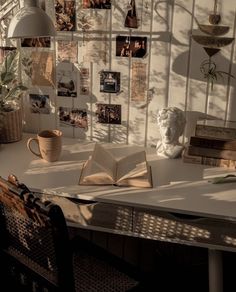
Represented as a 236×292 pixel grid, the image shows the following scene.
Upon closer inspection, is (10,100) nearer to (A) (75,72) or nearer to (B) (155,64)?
(A) (75,72)

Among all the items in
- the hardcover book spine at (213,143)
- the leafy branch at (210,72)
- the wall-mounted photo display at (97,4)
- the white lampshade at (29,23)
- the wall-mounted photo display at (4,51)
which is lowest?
the hardcover book spine at (213,143)

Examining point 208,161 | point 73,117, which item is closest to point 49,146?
point 73,117

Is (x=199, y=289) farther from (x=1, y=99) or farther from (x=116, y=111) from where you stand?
(x=1, y=99)

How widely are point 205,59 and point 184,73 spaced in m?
0.11

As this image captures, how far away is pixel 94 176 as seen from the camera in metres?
1.58

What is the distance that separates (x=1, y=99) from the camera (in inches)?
74.7

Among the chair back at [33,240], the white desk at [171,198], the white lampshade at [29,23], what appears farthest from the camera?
the white lampshade at [29,23]

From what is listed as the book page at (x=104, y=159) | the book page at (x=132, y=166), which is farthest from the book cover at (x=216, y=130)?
the book page at (x=104, y=159)

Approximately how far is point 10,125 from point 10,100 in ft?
0.48

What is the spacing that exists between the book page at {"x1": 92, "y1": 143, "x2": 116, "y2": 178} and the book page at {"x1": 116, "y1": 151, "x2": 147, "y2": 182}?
0.02 m

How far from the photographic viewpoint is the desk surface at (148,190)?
4.73 ft

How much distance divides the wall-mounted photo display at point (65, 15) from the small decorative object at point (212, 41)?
0.53 metres

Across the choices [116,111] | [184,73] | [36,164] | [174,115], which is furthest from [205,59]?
[36,164]

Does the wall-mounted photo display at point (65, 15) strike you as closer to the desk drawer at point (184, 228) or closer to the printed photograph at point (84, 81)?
the printed photograph at point (84, 81)
